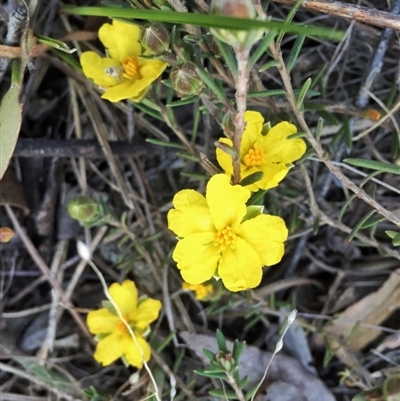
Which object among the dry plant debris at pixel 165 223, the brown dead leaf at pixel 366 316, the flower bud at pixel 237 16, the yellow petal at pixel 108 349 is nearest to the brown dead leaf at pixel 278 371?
the dry plant debris at pixel 165 223

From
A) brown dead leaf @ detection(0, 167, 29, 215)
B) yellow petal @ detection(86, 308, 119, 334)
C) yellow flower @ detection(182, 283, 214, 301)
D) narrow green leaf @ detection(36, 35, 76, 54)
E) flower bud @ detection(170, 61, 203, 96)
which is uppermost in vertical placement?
flower bud @ detection(170, 61, 203, 96)

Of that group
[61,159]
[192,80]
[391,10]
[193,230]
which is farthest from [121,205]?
[391,10]

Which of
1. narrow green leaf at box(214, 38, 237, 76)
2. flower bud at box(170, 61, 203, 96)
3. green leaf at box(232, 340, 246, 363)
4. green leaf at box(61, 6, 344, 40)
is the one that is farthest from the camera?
green leaf at box(232, 340, 246, 363)

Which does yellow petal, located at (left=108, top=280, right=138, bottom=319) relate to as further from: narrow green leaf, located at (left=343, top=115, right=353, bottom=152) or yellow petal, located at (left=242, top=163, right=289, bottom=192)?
narrow green leaf, located at (left=343, top=115, right=353, bottom=152)

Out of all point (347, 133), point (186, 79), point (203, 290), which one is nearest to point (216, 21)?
point (186, 79)

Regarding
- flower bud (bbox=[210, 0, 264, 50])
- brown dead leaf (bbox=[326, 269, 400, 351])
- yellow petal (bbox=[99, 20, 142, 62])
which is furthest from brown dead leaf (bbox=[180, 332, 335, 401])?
flower bud (bbox=[210, 0, 264, 50])

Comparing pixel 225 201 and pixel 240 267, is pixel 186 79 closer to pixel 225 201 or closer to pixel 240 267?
pixel 225 201
